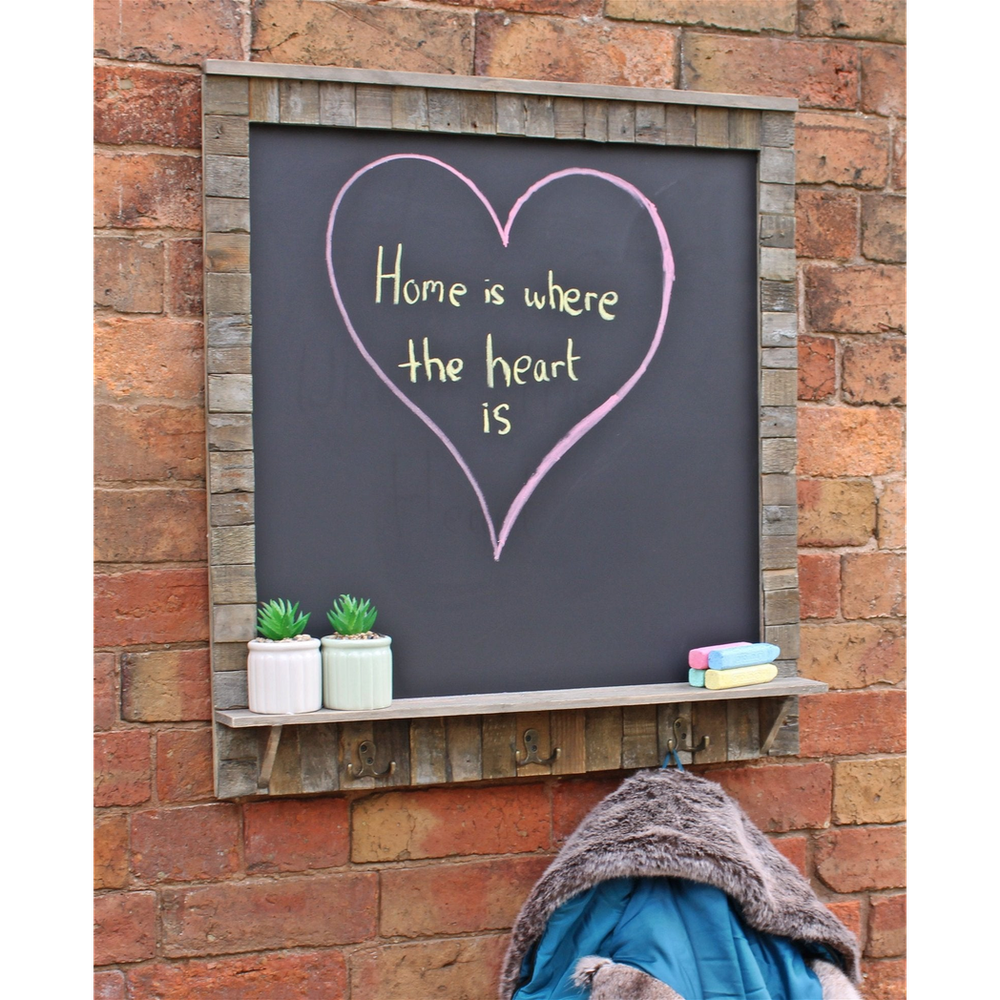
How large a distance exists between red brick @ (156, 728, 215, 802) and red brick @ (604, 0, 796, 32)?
59.1 inches

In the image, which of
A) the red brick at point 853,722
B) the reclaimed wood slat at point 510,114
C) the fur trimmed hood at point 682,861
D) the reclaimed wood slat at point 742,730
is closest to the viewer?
the fur trimmed hood at point 682,861

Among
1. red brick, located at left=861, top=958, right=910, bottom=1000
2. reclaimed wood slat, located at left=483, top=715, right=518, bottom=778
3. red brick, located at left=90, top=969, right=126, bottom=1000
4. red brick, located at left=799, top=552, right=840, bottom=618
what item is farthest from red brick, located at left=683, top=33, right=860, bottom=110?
red brick, located at left=90, top=969, right=126, bottom=1000

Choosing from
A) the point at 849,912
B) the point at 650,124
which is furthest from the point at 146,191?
the point at 849,912

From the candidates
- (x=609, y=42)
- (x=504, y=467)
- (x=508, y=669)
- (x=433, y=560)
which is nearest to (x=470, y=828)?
(x=508, y=669)

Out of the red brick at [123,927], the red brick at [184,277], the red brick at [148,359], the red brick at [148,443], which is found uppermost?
the red brick at [184,277]

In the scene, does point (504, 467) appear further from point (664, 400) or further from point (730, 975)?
point (730, 975)

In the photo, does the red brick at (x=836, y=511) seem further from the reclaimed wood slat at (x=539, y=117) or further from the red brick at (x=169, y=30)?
the red brick at (x=169, y=30)

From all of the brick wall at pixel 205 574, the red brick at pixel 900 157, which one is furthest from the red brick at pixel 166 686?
the red brick at pixel 900 157

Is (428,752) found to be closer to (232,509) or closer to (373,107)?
(232,509)

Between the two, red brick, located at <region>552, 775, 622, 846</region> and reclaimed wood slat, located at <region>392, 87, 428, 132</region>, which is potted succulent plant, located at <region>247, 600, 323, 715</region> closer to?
red brick, located at <region>552, 775, 622, 846</region>

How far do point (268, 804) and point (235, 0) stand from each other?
139 centimetres

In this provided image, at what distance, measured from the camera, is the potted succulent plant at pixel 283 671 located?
1.83 m

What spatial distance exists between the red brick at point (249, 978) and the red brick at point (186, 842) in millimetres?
158

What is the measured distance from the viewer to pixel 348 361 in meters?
1.95
